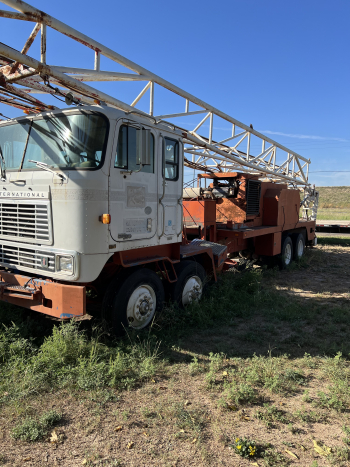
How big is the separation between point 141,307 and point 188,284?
127 centimetres

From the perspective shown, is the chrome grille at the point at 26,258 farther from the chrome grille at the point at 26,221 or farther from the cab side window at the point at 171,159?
the cab side window at the point at 171,159

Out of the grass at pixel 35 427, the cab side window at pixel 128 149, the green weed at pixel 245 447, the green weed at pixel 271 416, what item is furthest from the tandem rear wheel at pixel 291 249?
the grass at pixel 35 427

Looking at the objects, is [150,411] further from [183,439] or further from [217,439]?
[217,439]

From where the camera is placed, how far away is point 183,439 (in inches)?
109

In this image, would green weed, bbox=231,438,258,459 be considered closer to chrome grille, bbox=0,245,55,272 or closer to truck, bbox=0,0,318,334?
truck, bbox=0,0,318,334

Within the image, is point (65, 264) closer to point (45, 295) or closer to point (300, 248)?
point (45, 295)

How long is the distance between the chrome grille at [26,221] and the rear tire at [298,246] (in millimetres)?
8927

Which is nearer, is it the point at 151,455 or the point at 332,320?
the point at 151,455

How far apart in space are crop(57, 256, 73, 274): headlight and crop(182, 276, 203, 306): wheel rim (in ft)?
7.28

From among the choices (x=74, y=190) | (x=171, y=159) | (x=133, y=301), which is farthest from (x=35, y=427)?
(x=171, y=159)

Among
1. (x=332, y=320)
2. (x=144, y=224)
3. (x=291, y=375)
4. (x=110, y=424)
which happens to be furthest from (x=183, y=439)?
(x=332, y=320)

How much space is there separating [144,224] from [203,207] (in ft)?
9.27

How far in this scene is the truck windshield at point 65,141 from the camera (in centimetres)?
403

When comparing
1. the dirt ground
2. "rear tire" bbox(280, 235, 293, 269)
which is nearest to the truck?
the dirt ground
